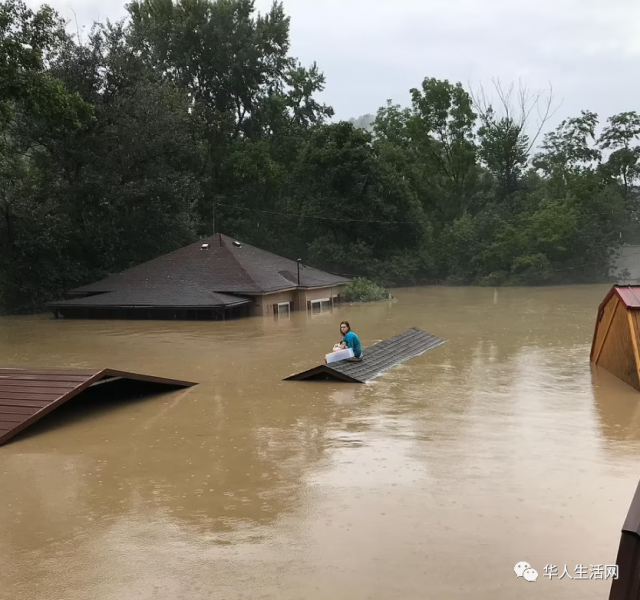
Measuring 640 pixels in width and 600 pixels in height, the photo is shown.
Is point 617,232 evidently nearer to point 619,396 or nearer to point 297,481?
point 619,396

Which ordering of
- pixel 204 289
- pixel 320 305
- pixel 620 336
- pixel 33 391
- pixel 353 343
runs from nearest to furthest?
pixel 33 391 < pixel 620 336 < pixel 353 343 < pixel 204 289 < pixel 320 305

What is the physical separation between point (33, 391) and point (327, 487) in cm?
639

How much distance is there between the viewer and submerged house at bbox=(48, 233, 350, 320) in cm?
3297

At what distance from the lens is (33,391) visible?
42.1 feet

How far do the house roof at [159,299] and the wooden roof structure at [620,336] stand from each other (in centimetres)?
1751

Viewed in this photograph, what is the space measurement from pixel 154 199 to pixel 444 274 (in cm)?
2898

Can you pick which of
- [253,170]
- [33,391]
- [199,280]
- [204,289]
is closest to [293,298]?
[199,280]

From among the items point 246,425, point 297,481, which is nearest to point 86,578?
point 297,481

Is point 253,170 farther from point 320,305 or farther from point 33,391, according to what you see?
point 33,391

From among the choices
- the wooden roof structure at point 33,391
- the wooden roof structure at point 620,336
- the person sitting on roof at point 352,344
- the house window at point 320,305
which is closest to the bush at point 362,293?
the house window at point 320,305

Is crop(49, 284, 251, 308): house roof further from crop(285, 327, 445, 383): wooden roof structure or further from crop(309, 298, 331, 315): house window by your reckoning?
crop(285, 327, 445, 383): wooden roof structure

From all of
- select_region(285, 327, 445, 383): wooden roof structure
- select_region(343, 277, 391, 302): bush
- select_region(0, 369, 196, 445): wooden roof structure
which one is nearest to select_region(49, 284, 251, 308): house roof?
select_region(285, 327, 445, 383): wooden roof structure

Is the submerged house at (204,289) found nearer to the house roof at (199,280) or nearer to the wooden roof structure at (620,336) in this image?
the house roof at (199,280)

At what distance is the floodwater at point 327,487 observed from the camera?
6.80 metres
